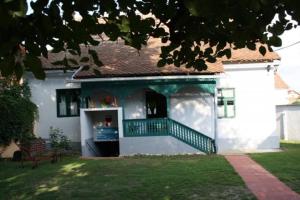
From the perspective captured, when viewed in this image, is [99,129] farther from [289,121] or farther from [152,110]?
[289,121]

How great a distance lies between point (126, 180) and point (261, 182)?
370cm

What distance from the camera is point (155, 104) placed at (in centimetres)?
2334

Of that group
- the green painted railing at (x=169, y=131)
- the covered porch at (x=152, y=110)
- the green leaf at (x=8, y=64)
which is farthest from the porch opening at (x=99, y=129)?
the green leaf at (x=8, y=64)

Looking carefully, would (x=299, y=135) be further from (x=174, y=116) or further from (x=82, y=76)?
(x=82, y=76)

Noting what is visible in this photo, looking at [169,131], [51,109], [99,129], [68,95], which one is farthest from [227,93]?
[51,109]

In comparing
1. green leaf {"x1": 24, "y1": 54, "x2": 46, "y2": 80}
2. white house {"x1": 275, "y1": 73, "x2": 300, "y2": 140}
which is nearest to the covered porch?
white house {"x1": 275, "y1": 73, "x2": 300, "y2": 140}

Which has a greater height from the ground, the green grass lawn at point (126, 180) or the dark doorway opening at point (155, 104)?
the dark doorway opening at point (155, 104)

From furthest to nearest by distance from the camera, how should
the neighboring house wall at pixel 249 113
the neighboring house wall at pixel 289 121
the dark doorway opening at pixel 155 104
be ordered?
the neighboring house wall at pixel 289 121 → the dark doorway opening at pixel 155 104 → the neighboring house wall at pixel 249 113

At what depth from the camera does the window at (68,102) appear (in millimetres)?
23562

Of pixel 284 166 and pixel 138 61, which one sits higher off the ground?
pixel 138 61

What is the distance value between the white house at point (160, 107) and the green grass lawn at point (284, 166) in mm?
3150

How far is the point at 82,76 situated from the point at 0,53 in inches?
642

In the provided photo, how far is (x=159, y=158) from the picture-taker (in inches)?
768

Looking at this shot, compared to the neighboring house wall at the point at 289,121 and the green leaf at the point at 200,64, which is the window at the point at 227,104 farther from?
the green leaf at the point at 200,64
